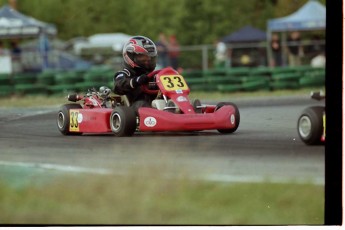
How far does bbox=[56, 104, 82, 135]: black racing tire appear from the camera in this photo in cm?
728

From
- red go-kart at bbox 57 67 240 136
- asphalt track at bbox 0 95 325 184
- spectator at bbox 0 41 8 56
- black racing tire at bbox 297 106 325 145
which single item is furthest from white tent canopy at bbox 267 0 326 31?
spectator at bbox 0 41 8 56

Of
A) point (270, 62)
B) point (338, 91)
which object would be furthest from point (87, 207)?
point (270, 62)

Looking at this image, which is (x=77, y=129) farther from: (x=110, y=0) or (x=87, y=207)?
(x=87, y=207)

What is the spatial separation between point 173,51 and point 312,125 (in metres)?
1.99

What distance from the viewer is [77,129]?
7.23 m

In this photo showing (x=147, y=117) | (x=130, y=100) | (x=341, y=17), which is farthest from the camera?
(x=130, y=100)

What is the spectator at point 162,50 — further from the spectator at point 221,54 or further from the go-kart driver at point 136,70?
the spectator at point 221,54

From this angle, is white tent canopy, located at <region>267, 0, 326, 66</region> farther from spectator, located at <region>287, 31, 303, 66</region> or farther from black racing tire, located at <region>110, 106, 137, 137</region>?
black racing tire, located at <region>110, 106, 137, 137</region>

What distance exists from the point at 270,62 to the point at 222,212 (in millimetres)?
5486

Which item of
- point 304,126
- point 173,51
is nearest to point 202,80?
point 173,51

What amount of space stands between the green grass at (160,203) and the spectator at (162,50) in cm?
198

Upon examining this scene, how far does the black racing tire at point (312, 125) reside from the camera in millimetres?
5832

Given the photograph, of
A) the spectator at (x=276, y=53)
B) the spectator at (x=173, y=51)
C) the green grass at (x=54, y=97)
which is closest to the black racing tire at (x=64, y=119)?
the spectator at (x=173, y=51)

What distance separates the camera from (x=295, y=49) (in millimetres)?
8742
